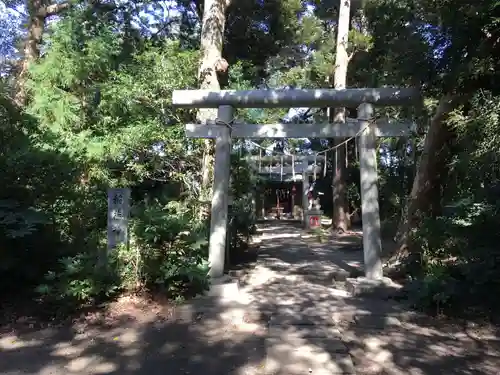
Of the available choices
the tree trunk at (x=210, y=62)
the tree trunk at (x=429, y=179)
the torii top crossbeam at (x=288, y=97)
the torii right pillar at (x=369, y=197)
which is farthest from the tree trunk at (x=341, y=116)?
the torii right pillar at (x=369, y=197)

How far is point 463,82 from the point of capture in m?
5.48

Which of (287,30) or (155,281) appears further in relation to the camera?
(287,30)

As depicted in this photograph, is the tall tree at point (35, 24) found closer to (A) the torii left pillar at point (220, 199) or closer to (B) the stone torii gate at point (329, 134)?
(B) the stone torii gate at point (329, 134)

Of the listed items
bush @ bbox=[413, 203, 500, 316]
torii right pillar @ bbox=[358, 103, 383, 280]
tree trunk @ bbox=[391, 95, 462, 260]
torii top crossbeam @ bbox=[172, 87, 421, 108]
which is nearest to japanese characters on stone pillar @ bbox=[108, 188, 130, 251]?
torii top crossbeam @ bbox=[172, 87, 421, 108]

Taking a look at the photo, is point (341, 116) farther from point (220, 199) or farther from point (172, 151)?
point (220, 199)

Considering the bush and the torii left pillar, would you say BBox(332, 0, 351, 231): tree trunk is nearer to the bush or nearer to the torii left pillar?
the torii left pillar

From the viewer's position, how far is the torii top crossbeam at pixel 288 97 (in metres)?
6.93

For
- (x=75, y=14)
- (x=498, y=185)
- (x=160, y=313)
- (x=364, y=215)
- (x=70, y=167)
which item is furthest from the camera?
(x=75, y=14)

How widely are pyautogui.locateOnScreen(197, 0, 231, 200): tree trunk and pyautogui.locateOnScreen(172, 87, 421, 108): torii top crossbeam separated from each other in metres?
1.72

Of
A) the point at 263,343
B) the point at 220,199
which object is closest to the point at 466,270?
the point at 263,343

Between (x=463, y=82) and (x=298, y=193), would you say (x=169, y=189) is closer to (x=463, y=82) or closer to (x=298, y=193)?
(x=463, y=82)

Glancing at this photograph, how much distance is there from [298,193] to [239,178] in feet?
66.1

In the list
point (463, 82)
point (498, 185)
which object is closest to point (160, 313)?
point (498, 185)

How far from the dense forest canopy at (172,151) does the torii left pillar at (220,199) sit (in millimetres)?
289
